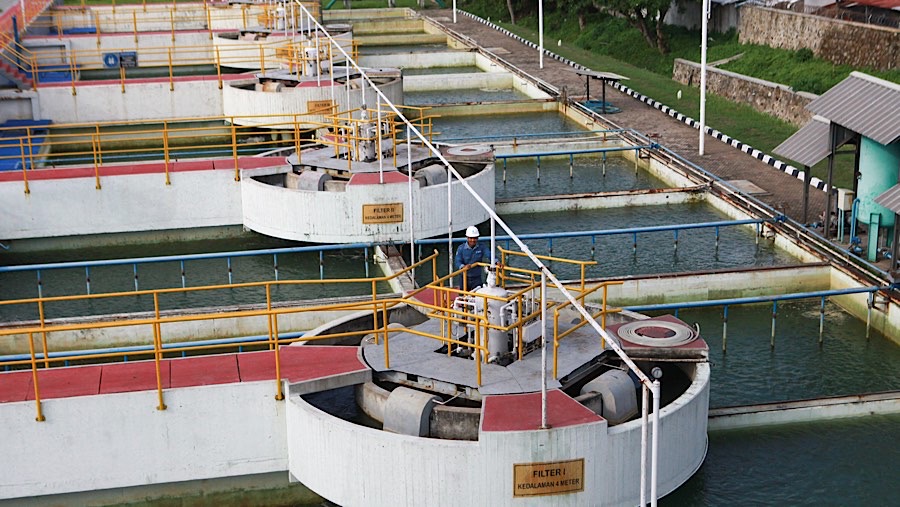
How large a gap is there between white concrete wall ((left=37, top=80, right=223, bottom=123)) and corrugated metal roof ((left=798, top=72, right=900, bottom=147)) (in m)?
17.0

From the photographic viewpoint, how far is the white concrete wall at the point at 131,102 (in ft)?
96.2

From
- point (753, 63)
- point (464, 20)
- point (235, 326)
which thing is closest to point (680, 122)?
point (753, 63)

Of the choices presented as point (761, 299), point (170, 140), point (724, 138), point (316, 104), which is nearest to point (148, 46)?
point (170, 140)

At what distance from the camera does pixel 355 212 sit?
60.8ft

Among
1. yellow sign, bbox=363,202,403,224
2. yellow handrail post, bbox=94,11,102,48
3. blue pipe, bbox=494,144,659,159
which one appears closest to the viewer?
yellow sign, bbox=363,202,403,224

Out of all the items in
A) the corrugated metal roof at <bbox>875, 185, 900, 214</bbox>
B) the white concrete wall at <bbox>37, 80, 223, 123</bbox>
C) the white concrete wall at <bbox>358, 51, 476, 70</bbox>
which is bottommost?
the corrugated metal roof at <bbox>875, 185, 900, 214</bbox>

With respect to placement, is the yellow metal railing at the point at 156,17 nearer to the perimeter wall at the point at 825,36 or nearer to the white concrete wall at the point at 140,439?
the perimeter wall at the point at 825,36

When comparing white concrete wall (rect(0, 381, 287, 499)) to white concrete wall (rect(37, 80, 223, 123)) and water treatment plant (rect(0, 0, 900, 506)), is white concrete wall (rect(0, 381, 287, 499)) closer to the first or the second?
water treatment plant (rect(0, 0, 900, 506))

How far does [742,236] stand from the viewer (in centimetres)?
1944

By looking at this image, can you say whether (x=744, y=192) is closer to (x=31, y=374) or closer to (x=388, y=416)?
(x=388, y=416)

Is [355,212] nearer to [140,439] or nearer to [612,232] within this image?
[612,232]

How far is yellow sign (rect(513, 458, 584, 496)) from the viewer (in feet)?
33.2

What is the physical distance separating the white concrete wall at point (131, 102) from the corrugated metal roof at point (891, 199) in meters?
18.5

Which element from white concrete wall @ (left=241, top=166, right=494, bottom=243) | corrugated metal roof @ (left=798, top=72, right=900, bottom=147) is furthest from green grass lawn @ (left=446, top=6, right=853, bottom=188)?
white concrete wall @ (left=241, top=166, right=494, bottom=243)
